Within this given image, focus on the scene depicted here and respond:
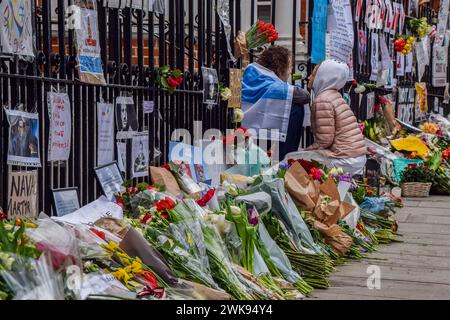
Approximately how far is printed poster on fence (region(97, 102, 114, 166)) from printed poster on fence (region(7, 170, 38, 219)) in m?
0.87

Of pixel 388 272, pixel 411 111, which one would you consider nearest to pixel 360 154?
pixel 388 272

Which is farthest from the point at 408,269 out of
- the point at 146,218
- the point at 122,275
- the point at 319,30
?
the point at 319,30

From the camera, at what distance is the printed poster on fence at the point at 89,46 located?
591cm

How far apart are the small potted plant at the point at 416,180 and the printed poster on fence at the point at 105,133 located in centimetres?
654

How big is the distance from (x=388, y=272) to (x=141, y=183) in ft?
6.67

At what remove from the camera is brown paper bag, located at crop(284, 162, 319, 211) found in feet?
23.5

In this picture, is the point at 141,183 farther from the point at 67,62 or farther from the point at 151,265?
the point at 151,265

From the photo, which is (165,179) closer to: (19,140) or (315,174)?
(19,140)

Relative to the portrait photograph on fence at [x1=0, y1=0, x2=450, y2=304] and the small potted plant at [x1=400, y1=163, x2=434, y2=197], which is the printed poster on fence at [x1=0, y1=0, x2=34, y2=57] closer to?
the portrait photograph on fence at [x1=0, y1=0, x2=450, y2=304]

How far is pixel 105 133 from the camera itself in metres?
6.29

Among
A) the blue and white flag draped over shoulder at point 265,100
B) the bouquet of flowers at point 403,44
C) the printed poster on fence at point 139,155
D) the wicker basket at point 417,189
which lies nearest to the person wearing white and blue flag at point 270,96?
the blue and white flag draped over shoulder at point 265,100

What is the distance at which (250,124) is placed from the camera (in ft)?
30.2

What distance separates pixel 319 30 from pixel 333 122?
56.4 inches
